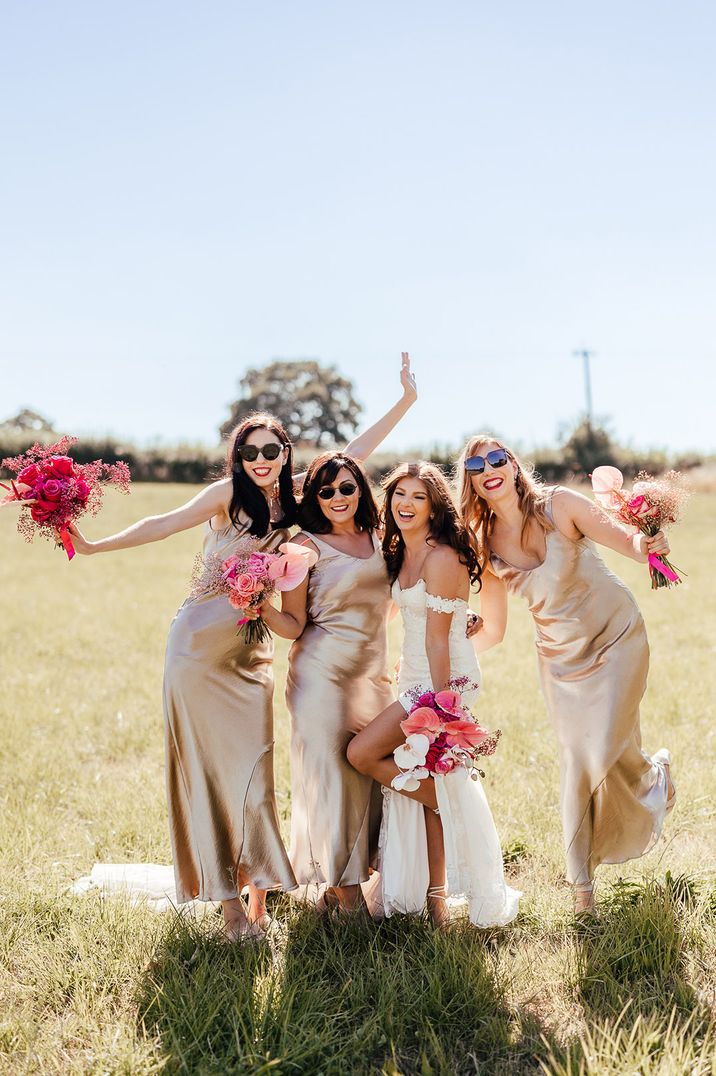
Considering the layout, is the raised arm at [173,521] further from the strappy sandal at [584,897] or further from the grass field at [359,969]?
the strappy sandal at [584,897]

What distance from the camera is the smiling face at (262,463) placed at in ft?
15.9

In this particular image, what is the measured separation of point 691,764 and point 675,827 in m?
1.27

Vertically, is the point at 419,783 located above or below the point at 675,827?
above

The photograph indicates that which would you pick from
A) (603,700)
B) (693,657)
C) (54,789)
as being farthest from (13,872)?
(693,657)

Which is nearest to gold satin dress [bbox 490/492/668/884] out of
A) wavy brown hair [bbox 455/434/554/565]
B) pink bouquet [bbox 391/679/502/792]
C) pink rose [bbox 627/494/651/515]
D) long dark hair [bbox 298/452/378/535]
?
wavy brown hair [bbox 455/434/554/565]

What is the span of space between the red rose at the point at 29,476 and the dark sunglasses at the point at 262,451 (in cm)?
111

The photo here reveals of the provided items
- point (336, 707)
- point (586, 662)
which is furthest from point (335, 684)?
point (586, 662)

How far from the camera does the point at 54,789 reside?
6988 mm

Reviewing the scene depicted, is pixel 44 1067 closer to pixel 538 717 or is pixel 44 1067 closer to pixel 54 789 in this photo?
pixel 54 789

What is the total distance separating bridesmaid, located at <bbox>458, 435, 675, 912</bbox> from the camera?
15.5ft

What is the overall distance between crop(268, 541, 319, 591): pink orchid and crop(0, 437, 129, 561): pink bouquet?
1015 millimetres

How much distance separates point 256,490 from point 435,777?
6.17 ft

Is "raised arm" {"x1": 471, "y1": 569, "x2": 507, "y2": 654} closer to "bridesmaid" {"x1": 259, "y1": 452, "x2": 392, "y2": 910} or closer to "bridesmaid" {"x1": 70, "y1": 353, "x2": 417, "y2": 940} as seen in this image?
"bridesmaid" {"x1": 259, "y1": 452, "x2": 392, "y2": 910}

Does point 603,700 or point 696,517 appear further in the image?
point 696,517
